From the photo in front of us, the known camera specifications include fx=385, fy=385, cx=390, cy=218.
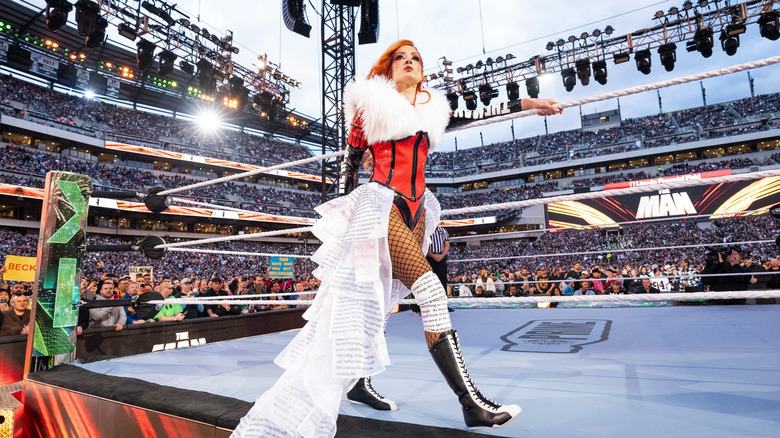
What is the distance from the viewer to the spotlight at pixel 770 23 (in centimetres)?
774

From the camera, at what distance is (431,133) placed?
129 centimetres

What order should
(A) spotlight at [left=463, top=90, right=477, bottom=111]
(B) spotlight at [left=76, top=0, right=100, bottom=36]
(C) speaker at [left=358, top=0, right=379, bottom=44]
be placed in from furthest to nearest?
(A) spotlight at [left=463, top=90, right=477, bottom=111], (C) speaker at [left=358, top=0, right=379, bottom=44], (B) spotlight at [left=76, top=0, right=100, bottom=36]

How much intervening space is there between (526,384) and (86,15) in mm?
9681

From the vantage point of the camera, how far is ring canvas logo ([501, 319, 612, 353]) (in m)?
2.21

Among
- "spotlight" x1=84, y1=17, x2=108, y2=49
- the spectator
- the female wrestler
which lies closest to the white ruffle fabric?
the female wrestler

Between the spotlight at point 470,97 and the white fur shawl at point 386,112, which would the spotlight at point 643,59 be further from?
the white fur shawl at point 386,112

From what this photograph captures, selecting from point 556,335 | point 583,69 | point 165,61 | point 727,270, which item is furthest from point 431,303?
point 165,61

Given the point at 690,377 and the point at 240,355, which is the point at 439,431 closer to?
the point at 690,377

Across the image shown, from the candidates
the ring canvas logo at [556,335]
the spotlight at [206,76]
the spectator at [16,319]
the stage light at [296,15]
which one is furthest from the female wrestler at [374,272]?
the spotlight at [206,76]

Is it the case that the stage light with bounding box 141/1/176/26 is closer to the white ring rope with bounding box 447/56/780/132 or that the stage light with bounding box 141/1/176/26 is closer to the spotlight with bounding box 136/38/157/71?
the spotlight with bounding box 136/38/157/71

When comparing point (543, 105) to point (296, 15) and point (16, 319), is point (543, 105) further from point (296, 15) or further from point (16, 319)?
point (296, 15)

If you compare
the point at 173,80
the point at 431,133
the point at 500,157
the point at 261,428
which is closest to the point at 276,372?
the point at 261,428

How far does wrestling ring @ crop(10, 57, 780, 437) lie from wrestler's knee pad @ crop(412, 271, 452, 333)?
25 centimetres

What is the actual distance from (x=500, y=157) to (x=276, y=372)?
112 ft
